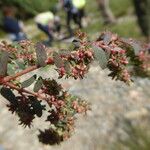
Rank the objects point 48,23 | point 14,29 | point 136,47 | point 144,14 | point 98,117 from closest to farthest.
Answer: point 136,47 → point 98,117 → point 14,29 → point 48,23 → point 144,14

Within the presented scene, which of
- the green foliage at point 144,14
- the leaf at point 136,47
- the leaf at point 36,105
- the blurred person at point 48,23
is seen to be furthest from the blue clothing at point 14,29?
the leaf at point 136,47

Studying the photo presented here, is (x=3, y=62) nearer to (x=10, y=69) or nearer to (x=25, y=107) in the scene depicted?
(x=10, y=69)

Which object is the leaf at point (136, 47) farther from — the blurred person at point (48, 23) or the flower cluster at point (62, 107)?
the blurred person at point (48, 23)

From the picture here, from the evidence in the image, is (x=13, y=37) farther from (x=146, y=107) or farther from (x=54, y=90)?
(x=54, y=90)

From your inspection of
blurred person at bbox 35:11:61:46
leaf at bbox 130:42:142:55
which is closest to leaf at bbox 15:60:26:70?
leaf at bbox 130:42:142:55

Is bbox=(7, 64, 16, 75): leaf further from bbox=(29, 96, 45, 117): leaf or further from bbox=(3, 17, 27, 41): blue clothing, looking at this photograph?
bbox=(3, 17, 27, 41): blue clothing

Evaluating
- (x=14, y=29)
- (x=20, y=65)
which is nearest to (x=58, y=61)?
(x=20, y=65)

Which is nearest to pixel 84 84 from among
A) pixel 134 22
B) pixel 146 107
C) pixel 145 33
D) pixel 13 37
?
pixel 146 107
